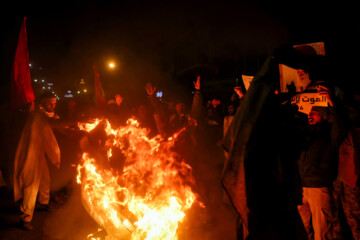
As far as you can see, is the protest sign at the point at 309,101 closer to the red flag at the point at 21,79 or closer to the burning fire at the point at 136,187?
the burning fire at the point at 136,187

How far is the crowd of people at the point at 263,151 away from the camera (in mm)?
1921

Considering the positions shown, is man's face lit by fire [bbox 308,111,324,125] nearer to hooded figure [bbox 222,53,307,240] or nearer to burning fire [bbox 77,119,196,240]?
hooded figure [bbox 222,53,307,240]

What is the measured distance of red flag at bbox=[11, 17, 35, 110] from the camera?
4.91 metres

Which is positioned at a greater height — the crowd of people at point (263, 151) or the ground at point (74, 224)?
the crowd of people at point (263, 151)

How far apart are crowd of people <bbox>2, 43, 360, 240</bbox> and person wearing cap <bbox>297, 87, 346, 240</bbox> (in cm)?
2

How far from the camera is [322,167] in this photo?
385 centimetres

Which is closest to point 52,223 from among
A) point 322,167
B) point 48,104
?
point 48,104

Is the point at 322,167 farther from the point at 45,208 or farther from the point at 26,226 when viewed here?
the point at 45,208

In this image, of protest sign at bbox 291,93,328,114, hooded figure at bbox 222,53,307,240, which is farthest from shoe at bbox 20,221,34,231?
protest sign at bbox 291,93,328,114

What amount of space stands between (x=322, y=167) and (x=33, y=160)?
5.95 metres

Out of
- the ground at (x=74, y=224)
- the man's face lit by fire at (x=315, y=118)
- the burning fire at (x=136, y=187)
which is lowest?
the ground at (x=74, y=224)

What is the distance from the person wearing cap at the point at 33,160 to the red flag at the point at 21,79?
387 millimetres

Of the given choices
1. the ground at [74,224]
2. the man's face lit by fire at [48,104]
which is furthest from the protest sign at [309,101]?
the man's face lit by fire at [48,104]

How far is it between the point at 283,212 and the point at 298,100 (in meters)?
2.88
